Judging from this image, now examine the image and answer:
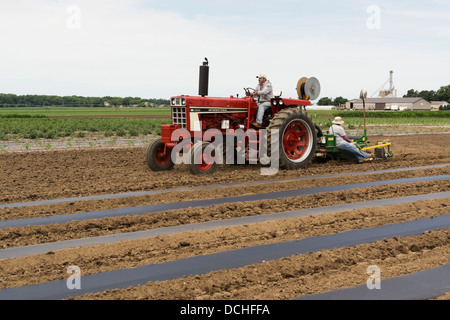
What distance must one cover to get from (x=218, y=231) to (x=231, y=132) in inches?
191

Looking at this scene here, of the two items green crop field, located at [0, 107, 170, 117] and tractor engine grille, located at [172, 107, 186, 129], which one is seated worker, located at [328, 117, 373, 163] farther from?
green crop field, located at [0, 107, 170, 117]

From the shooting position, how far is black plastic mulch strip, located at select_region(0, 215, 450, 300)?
13.2 feet

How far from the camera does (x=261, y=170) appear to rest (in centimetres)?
1039

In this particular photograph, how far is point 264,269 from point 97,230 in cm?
233

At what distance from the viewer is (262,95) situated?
34.6 ft

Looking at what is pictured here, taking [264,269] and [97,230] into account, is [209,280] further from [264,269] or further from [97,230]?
[97,230]

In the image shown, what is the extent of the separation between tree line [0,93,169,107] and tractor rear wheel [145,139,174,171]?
77.4 m

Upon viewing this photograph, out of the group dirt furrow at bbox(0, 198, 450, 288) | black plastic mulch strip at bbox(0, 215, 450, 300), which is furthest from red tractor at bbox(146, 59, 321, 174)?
black plastic mulch strip at bbox(0, 215, 450, 300)

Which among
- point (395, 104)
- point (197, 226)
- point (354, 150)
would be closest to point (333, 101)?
point (395, 104)

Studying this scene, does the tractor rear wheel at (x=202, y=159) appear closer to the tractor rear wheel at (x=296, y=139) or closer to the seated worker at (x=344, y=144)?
the tractor rear wheel at (x=296, y=139)

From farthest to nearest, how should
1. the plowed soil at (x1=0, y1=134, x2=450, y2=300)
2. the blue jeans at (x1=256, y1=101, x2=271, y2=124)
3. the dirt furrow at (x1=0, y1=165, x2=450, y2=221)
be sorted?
the blue jeans at (x1=256, y1=101, x2=271, y2=124) < the dirt furrow at (x1=0, y1=165, x2=450, y2=221) < the plowed soil at (x1=0, y1=134, x2=450, y2=300)

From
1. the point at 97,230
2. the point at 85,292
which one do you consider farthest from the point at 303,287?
the point at 97,230
